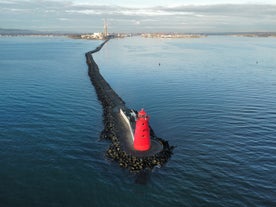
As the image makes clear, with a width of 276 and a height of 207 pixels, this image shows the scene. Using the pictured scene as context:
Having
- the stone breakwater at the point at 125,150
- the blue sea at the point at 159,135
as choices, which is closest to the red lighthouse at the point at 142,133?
the stone breakwater at the point at 125,150

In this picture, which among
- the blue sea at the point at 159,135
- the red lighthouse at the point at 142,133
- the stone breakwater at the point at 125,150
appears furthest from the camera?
the red lighthouse at the point at 142,133

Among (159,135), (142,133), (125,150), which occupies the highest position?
(142,133)

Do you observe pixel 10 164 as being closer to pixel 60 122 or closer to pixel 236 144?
pixel 60 122

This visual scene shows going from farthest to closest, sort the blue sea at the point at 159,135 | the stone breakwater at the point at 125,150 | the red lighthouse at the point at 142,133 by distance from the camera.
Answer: the red lighthouse at the point at 142,133, the stone breakwater at the point at 125,150, the blue sea at the point at 159,135

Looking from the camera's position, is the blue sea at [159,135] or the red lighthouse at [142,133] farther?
the red lighthouse at [142,133]

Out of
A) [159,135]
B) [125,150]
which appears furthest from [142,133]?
[159,135]

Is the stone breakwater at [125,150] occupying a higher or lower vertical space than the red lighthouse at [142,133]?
lower

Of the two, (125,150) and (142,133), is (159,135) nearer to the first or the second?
(125,150)

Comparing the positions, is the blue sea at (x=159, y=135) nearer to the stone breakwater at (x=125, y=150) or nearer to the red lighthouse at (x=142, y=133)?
the stone breakwater at (x=125, y=150)

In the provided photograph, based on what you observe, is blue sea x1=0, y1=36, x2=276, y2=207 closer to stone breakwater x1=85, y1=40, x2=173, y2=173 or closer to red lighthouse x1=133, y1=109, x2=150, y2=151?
stone breakwater x1=85, y1=40, x2=173, y2=173
